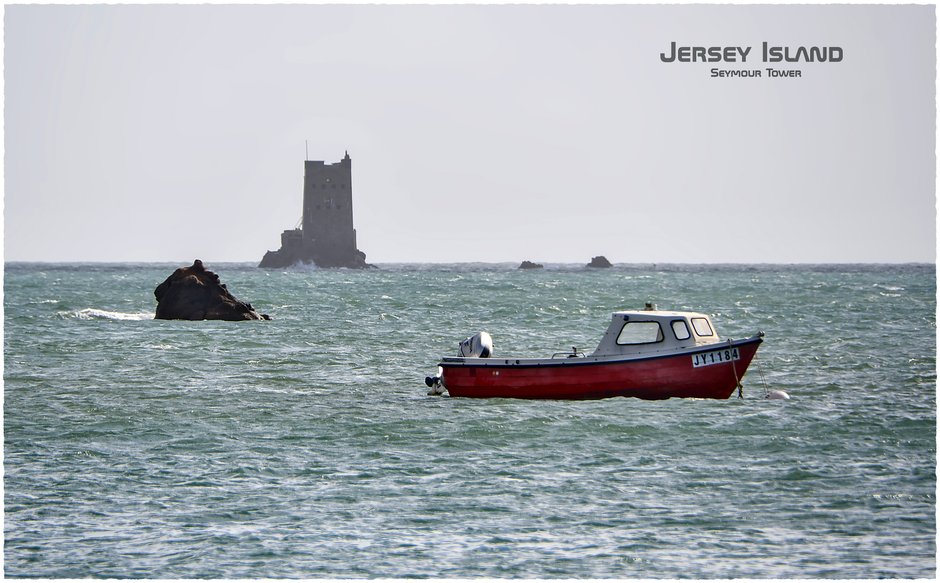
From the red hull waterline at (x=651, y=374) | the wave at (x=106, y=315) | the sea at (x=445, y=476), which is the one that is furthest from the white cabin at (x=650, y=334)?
the wave at (x=106, y=315)

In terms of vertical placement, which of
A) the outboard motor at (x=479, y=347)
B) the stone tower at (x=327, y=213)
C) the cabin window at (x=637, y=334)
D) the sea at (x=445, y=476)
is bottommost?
the sea at (x=445, y=476)

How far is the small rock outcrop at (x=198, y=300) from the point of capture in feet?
195

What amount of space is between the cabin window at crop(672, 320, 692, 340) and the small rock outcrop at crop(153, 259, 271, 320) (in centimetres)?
3544

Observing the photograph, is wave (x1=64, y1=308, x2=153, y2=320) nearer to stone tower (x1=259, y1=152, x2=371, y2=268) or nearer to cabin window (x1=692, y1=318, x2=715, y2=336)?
cabin window (x1=692, y1=318, x2=715, y2=336)

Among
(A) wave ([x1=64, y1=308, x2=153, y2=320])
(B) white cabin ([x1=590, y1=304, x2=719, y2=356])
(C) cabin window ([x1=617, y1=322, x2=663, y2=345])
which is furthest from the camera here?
(A) wave ([x1=64, y1=308, x2=153, y2=320])

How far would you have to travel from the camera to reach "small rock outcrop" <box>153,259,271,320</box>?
195ft

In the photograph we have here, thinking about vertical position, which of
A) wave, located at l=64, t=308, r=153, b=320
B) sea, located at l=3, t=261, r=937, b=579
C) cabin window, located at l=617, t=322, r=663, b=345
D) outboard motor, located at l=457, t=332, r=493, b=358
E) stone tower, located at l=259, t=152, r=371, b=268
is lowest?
sea, located at l=3, t=261, r=937, b=579

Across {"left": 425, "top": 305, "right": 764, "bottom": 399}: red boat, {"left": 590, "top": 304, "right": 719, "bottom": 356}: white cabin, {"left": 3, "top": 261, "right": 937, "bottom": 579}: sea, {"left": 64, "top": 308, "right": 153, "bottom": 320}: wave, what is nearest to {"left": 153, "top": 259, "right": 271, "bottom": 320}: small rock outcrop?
{"left": 64, "top": 308, "right": 153, "bottom": 320}: wave

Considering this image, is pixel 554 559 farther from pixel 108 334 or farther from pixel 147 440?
pixel 108 334

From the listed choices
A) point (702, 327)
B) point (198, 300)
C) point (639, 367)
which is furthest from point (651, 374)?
point (198, 300)

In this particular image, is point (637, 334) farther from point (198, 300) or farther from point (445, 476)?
point (198, 300)

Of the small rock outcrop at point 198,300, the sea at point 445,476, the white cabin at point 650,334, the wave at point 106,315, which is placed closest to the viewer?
the sea at point 445,476

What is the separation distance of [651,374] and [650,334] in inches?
41.6

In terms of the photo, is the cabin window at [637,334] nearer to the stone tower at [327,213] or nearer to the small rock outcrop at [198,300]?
the small rock outcrop at [198,300]
